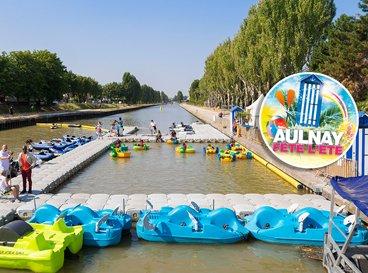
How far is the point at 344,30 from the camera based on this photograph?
4341 cm

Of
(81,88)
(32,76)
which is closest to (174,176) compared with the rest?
(32,76)

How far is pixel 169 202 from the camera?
1605cm

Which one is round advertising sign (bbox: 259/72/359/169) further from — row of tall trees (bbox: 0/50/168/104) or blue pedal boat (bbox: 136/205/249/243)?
row of tall trees (bbox: 0/50/168/104)

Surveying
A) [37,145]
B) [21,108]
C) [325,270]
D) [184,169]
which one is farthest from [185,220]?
[21,108]

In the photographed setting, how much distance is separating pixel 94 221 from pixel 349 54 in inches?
1328

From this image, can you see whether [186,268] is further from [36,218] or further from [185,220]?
[36,218]

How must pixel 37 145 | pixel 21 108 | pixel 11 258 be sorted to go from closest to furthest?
1. pixel 11 258
2. pixel 37 145
3. pixel 21 108

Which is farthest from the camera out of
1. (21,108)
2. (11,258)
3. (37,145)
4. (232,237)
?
(21,108)

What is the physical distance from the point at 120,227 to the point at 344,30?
37395 millimetres

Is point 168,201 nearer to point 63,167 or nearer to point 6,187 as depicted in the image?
point 6,187

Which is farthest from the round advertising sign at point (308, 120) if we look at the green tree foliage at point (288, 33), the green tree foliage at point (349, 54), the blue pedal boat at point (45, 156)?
the green tree foliage at point (288, 33)

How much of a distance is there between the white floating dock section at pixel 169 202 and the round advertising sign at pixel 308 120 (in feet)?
10.5

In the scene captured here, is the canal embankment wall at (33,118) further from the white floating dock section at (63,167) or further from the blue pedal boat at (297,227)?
the blue pedal boat at (297,227)

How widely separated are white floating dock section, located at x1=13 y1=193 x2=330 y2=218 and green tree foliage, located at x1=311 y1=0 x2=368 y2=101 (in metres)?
24.4
